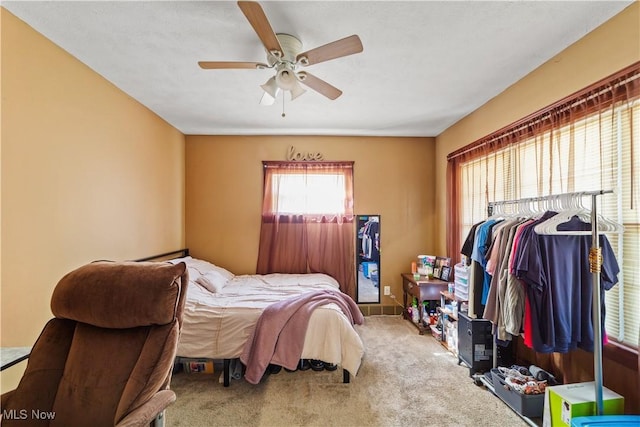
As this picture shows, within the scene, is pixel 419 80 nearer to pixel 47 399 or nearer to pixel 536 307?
pixel 536 307

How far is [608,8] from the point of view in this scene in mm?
1648

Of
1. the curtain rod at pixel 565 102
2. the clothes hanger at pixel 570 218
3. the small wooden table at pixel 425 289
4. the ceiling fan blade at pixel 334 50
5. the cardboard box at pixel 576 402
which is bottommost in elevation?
the cardboard box at pixel 576 402

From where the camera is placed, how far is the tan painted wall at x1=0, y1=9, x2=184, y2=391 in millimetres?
1705

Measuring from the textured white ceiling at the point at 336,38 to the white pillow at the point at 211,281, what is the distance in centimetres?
190

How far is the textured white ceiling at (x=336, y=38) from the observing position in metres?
1.67

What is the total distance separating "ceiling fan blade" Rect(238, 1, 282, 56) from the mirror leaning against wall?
9.56 feet

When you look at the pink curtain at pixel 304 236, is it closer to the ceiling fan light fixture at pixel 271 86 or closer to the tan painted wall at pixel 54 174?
the tan painted wall at pixel 54 174

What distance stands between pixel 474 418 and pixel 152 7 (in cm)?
341

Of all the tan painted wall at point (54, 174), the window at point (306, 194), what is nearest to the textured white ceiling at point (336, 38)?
the tan painted wall at point (54, 174)

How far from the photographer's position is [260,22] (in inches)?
58.3

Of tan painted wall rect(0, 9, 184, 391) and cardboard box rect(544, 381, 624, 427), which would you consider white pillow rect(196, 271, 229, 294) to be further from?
cardboard box rect(544, 381, 624, 427)

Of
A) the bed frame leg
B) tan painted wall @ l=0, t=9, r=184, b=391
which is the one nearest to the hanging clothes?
the bed frame leg

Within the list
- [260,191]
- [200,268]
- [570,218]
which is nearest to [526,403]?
[570,218]

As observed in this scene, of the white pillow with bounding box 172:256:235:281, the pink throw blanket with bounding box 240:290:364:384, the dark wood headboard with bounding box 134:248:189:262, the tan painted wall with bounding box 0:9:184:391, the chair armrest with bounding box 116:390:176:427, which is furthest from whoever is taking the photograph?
the white pillow with bounding box 172:256:235:281
